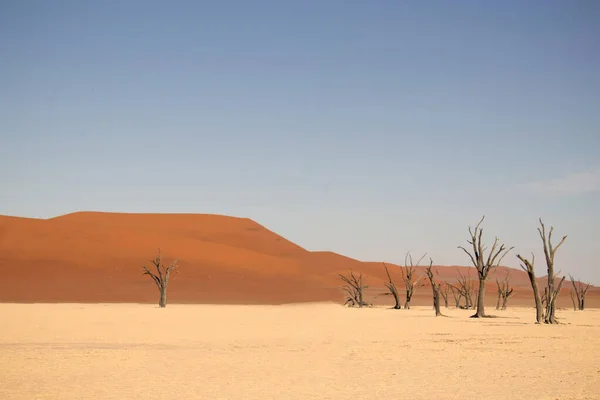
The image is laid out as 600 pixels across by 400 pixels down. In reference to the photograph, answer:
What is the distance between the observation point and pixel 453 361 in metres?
15.3

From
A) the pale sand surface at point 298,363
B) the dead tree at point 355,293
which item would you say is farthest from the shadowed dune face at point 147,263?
the pale sand surface at point 298,363

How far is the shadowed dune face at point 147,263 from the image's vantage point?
6431cm

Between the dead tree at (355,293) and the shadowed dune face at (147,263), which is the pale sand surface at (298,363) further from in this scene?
the shadowed dune face at (147,263)

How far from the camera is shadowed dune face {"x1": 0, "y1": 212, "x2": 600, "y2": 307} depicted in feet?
211

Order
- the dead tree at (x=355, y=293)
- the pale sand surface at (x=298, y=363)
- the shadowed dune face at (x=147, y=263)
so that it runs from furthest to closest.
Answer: the shadowed dune face at (x=147, y=263) < the dead tree at (x=355, y=293) < the pale sand surface at (x=298, y=363)

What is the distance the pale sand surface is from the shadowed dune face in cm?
3016

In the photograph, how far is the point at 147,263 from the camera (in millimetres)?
78125

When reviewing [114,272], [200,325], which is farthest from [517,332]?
[114,272]

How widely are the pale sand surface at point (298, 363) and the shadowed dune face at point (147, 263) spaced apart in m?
30.2

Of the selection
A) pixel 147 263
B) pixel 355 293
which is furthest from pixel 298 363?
pixel 147 263

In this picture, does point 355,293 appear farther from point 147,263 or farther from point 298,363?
point 298,363

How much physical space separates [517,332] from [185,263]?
6164 centimetres

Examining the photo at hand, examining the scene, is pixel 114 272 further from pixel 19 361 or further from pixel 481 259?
pixel 19 361

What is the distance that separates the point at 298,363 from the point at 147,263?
6566 centimetres
